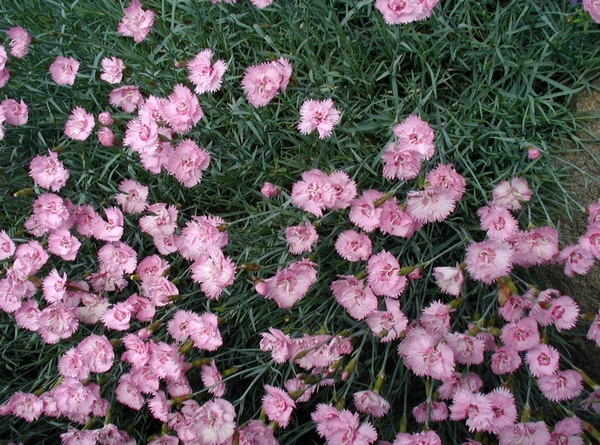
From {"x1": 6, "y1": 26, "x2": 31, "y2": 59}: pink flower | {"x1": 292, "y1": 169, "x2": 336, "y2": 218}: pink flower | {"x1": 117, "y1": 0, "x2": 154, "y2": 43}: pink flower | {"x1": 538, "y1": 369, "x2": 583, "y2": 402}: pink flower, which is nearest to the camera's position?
{"x1": 538, "y1": 369, "x2": 583, "y2": 402}: pink flower

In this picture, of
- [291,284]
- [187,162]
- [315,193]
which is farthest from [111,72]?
[291,284]

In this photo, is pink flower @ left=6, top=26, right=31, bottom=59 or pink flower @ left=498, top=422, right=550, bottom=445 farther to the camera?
pink flower @ left=6, top=26, right=31, bottom=59

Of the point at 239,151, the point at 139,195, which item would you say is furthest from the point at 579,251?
the point at 139,195

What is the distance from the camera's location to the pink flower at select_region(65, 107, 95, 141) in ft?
7.13

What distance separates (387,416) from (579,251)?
0.88 meters

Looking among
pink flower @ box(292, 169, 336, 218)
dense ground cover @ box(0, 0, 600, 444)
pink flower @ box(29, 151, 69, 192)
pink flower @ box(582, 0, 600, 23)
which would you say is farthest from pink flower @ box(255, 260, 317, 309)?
pink flower @ box(582, 0, 600, 23)

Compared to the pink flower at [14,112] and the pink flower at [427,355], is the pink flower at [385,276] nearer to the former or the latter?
the pink flower at [427,355]

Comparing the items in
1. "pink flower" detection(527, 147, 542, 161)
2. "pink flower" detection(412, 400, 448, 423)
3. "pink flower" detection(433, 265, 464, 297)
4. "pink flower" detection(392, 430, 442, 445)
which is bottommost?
"pink flower" detection(412, 400, 448, 423)

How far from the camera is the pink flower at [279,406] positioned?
66.0 inches

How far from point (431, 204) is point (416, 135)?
0.71 ft

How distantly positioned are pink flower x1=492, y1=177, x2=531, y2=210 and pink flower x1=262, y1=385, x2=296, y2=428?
885 millimetres

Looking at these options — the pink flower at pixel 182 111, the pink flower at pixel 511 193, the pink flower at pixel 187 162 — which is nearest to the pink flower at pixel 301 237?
the pink flower at pixel 187 162

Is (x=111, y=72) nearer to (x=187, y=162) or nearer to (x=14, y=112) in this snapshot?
(x=14, y=112)

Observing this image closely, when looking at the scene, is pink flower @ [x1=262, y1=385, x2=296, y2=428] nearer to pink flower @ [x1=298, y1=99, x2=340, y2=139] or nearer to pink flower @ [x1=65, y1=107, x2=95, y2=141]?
pink flower @ [x1=298, y1=99, x2=340, y2=139]
